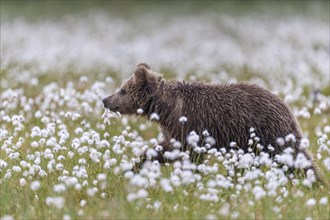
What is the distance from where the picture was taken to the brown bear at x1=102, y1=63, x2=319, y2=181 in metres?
8.79

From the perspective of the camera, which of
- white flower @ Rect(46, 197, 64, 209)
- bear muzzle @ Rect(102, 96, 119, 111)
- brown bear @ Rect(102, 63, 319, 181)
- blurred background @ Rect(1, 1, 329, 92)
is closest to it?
white flower @ Rect(46, 197, 64, 209)

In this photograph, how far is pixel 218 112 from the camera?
29.1ft

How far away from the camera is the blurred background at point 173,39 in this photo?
674 inches

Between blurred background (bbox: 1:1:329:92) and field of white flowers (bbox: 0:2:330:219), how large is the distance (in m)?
0.07

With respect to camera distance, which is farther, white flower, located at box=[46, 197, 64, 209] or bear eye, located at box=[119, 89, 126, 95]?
bear eye, located at box=[119, 89, 126, 95]

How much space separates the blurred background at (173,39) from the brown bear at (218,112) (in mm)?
5862

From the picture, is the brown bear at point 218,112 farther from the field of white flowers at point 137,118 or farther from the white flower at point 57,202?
the white flower at point 57,202

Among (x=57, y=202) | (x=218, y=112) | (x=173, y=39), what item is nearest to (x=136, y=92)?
(x=218, y=112)

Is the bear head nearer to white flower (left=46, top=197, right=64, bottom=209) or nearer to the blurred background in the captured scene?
white flower (left=46, top=197, right=64, bottom=209)

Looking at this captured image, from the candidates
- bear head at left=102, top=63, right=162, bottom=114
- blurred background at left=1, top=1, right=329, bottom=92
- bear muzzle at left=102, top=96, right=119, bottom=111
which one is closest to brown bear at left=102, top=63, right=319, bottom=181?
bear head at left=102, top=63, right=162, bottom=114

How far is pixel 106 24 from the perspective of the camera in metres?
26.6

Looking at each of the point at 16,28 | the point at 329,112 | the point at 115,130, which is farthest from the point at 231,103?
the point at 16,28

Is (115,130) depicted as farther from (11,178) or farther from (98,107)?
(11,178)

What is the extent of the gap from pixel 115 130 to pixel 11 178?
10.5ft
